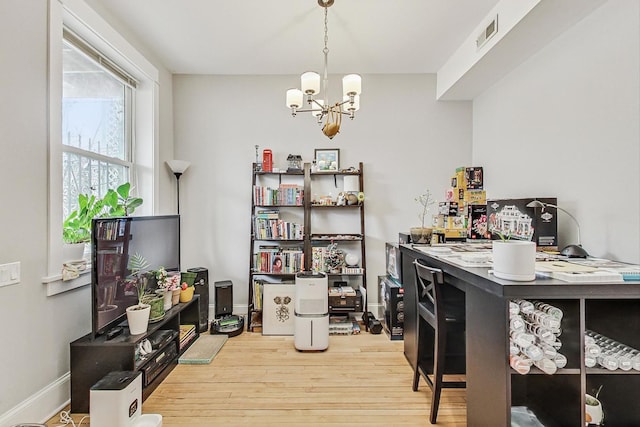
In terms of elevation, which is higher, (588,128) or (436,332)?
(588,128)

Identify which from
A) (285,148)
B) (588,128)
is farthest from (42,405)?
(588,128)

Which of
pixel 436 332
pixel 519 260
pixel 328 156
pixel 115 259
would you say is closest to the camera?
pixel 519 260

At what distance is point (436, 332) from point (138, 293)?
2142 mm

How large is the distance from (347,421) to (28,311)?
1.98m

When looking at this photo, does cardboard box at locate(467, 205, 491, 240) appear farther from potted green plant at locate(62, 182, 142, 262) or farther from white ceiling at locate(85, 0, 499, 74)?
potted green plant at locate(62, 182, 142, 262)

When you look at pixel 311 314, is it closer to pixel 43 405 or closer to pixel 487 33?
pixel 43 405

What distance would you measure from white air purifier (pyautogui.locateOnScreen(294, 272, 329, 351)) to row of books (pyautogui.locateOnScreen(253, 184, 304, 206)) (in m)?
0.90

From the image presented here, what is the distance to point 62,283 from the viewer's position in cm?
203

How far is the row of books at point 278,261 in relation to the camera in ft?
11.1

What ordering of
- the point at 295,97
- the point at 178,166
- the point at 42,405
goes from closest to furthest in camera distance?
the point at 42,405, the point at 295,97, the point at 178,166

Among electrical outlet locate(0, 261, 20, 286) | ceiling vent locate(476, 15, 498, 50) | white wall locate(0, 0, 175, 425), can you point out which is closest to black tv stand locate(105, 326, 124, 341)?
white wall locate(0, 0, 175, 425)

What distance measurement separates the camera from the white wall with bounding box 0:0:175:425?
1.68 m

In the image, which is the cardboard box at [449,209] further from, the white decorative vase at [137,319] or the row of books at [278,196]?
the white decorative vase at [137,319]

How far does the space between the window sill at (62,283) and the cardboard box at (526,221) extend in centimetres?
295
